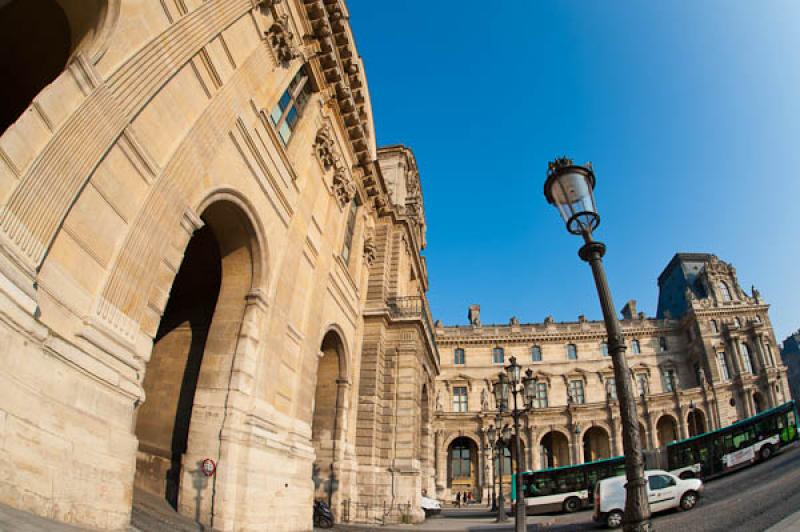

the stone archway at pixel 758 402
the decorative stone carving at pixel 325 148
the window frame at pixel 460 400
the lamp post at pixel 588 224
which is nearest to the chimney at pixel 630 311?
the stone archway at pixel 758 402

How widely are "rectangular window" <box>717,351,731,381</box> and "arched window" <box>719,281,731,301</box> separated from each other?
7662 mm

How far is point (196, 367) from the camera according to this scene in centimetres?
1323

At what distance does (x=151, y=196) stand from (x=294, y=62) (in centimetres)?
775

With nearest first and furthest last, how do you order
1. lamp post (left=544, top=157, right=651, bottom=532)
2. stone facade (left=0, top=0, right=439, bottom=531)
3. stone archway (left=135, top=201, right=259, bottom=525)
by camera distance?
lamp post (left=544, top=157, right=651, bottom=532)
stone facade (left=0, top=0, right=439, bottom=531)
stone archway (left=135, top=201, right=259, bottom=525)

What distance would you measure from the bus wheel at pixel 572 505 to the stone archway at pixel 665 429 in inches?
1081

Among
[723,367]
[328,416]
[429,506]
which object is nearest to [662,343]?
[723,367]

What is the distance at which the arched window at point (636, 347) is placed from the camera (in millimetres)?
52625

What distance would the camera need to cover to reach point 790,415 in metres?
29.0

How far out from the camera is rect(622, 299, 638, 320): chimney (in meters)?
57.8

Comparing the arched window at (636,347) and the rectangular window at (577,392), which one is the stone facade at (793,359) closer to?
the arched window at (636,347)

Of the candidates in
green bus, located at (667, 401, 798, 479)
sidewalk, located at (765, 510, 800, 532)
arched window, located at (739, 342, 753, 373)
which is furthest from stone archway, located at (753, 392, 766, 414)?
sidewalk, located at (765, 510, 800, 532)

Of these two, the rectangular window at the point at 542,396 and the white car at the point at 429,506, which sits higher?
the rectangular window at the point at 542,396

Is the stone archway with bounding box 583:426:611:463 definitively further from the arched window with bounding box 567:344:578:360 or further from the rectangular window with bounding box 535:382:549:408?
the arched window with bounding box 567:344:578:360

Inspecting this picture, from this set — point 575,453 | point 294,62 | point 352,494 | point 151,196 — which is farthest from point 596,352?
point 151,196
